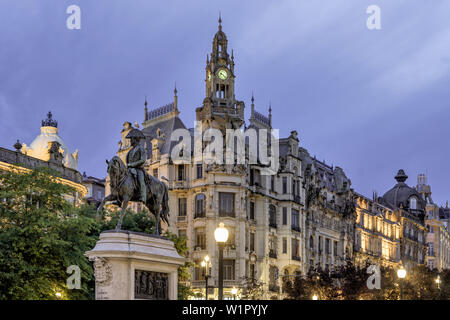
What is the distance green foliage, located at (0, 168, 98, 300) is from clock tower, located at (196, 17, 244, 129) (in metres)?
34.3

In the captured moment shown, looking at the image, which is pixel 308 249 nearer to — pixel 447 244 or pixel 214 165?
pixel 214 165

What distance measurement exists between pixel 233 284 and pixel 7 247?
3602 centimetres

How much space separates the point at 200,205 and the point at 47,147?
16209mm

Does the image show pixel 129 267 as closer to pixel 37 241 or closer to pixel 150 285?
pixel 150 285

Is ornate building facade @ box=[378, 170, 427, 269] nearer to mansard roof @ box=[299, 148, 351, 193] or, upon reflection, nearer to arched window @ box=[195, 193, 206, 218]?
mansard roof @ box=[299, 148, 351, 193]

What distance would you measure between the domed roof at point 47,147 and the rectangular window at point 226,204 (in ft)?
47.5

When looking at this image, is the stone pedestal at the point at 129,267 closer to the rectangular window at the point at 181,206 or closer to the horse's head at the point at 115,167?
the horse's head at the point at 115,167

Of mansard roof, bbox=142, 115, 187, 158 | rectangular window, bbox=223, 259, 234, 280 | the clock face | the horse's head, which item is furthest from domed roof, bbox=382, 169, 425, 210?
the horse's head

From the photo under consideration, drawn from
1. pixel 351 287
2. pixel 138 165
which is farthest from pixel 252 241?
pixel 138 165

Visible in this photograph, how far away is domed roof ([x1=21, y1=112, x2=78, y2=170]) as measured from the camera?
69188mm

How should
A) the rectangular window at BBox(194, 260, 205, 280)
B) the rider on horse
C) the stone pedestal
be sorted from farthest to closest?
the rectangular window at BBox(194, 260, 205, 280) < the rider on horse < the stone pedestal

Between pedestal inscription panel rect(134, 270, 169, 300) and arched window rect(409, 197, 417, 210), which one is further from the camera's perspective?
arched window rect(409, 197, 417, 210)

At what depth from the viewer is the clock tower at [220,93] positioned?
262ft
